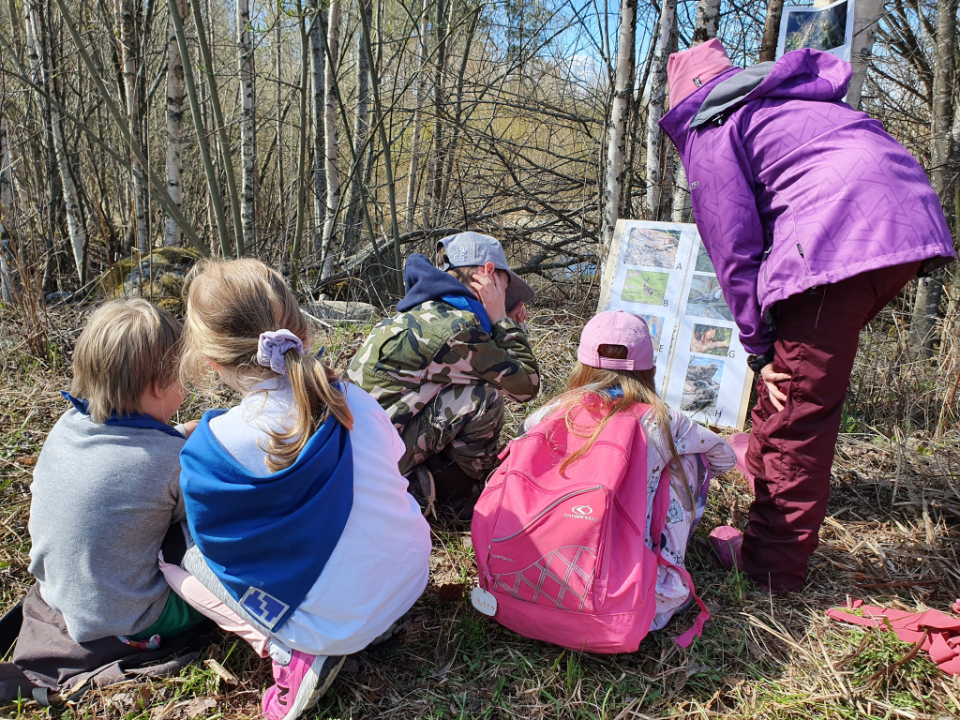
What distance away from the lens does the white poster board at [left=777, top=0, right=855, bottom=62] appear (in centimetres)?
279

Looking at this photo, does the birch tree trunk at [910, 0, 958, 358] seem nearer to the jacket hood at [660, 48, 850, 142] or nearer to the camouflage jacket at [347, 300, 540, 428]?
the jacket hood at [660, 48, 850, 142]

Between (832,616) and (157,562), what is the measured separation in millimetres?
2155

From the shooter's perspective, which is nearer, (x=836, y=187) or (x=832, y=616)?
(x=836, y=187)

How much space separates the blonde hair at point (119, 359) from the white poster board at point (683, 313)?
2.42 meters

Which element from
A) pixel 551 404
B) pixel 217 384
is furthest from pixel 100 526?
pixel 217 384

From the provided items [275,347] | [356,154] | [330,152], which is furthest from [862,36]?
[330,152]

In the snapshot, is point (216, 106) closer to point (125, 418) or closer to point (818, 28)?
point (125, 418)

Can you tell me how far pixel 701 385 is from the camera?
11.0ft

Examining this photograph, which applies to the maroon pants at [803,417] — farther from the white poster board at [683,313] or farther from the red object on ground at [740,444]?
the white poster board at [683,313]

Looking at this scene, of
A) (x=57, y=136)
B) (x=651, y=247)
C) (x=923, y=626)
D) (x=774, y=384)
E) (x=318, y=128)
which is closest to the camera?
(x=923, y=626)

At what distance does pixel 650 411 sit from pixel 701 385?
1377 mm

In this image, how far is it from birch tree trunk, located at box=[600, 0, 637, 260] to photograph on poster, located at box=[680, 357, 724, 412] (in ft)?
3.51

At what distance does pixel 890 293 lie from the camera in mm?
2098

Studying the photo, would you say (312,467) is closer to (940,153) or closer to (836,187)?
(836,187)
